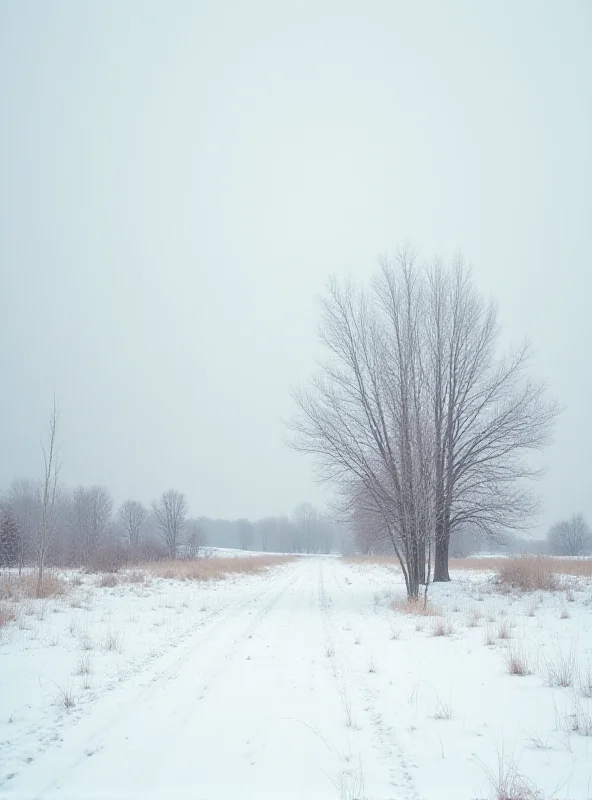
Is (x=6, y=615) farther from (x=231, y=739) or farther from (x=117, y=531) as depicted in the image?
(x=117, y=531)

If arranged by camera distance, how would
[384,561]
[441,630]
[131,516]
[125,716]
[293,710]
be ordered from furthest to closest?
[131,516]
[384,561]
[441,630]
[293,710]
[125,716]

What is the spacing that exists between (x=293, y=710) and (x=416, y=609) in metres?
7.11

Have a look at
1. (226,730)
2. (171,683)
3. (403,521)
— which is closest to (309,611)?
(403,521)

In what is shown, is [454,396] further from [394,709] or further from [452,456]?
[394,709]

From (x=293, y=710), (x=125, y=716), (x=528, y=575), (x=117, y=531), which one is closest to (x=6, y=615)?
(x=125, y=716)

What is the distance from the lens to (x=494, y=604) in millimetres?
11992

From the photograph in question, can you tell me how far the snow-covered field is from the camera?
3.31 meters

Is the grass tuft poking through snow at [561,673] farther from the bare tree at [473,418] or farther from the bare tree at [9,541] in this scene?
the bare tree at [9,541]

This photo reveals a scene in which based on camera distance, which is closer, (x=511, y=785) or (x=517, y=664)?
(x=511, y=785)

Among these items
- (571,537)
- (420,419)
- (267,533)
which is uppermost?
(420,419)

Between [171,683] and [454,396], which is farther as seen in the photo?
[454,396]

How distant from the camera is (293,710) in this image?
471cm

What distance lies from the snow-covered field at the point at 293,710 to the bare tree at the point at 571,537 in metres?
78.7

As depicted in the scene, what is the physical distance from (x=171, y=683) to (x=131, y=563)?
23.3m
